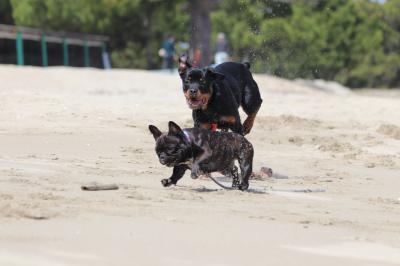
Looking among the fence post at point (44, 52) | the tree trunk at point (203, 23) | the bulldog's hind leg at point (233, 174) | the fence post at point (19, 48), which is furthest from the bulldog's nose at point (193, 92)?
the tree trunk at point (203, 23)

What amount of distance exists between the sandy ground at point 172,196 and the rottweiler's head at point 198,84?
73 centimetres

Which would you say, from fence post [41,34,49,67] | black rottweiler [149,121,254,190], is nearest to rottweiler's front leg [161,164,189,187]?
black rottweiler [149,121,254,190]

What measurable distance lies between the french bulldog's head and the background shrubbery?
80.9 ft

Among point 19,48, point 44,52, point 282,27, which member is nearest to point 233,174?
point 19,48

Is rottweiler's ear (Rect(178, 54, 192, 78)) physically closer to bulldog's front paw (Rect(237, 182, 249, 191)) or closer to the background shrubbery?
bulldog's front paw (Rect(237, 182, 249, 191))

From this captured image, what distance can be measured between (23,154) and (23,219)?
3.87m

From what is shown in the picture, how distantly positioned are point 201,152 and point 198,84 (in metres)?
0.97

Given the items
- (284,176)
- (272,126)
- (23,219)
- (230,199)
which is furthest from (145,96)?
(23,219)

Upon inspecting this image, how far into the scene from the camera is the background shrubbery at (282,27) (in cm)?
3600

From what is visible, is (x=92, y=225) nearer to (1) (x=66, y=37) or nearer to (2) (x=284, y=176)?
(2) (x=284, y=176)

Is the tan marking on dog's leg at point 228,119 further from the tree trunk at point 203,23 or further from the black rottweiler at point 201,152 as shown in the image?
the tree trunk at point 203,23

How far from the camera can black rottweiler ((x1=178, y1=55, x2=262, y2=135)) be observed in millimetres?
8961

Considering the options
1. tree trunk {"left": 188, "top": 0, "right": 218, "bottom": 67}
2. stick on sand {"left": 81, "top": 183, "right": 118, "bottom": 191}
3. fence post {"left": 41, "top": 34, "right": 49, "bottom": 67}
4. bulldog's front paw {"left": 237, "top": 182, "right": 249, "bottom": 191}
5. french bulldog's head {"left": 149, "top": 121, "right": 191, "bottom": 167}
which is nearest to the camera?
stick on sand {"left": 81, "top": 183, "right": 118, "bottom": 191}

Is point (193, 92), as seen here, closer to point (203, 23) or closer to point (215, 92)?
point (215, 92)
